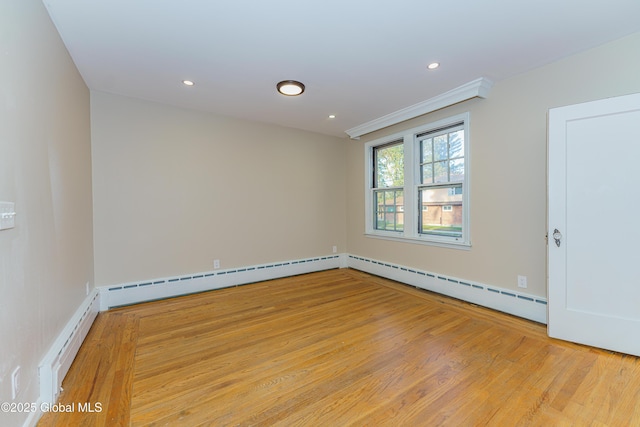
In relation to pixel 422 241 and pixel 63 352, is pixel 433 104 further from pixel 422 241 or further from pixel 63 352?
pixel 63 352

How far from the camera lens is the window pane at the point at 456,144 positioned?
3273 millimetres

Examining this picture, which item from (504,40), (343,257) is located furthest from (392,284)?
(504,40)

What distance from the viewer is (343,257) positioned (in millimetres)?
5023

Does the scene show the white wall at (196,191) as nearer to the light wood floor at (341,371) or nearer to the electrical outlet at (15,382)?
the light wood floor at (341,371)

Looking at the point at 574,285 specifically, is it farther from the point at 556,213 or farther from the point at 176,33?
the point at 176,33

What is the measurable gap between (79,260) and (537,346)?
13.2 ft

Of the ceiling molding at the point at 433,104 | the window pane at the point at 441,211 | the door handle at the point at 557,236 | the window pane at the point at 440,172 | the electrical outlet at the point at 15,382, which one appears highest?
the ceiling molding at the point at 433,104

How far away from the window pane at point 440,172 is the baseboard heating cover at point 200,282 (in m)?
2.30

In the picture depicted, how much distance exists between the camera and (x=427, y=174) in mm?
3693

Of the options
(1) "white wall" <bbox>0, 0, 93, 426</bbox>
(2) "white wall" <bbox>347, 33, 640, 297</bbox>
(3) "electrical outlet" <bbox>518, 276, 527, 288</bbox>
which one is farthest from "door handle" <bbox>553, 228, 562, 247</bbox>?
(1) "white wall" <bbox>0, 0, 93, 426</bbox>

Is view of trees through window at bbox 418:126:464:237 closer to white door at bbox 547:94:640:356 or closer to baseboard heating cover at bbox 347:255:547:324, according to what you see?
baseboard heating cover at bbox 347:255:547:324

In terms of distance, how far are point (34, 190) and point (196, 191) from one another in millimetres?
2029

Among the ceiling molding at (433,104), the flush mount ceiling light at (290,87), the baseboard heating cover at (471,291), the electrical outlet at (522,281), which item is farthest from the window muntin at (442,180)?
the flush mount ceiling light at (290,87)

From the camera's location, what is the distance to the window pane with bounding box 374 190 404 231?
4180 mm
